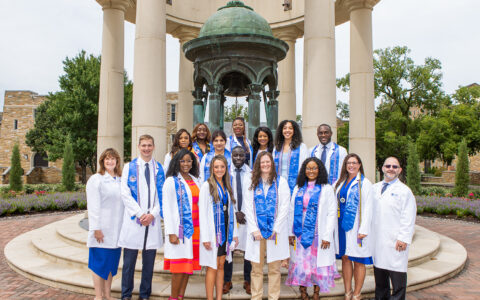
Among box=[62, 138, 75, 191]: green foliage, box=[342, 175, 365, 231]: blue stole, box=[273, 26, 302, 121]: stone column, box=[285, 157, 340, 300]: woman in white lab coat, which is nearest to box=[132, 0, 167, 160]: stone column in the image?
box=[285, 157, 340, 300]: woman in white lab coat

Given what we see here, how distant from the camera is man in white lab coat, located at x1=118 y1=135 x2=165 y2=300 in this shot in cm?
504

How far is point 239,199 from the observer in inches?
207

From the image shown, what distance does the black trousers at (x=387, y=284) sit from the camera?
4.88 m

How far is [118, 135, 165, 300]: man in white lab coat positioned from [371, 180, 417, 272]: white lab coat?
3.17m

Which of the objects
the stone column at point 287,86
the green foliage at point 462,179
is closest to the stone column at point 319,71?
the stone column at point 287,86

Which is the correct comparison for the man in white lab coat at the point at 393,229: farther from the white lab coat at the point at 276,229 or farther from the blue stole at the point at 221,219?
the blue stole at the point at 221,219

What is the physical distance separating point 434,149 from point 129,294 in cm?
3641

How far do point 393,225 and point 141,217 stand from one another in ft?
11.7

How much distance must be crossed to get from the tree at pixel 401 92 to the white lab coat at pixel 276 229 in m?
35.5

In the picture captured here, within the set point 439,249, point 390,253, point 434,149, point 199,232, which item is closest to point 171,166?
point 199,232

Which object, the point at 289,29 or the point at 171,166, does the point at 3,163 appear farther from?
the point at 171,166

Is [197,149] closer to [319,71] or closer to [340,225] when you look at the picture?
[340,225]

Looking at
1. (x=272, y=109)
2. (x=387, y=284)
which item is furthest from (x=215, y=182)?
(x=272, y=109)

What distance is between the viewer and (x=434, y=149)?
1372 inches
